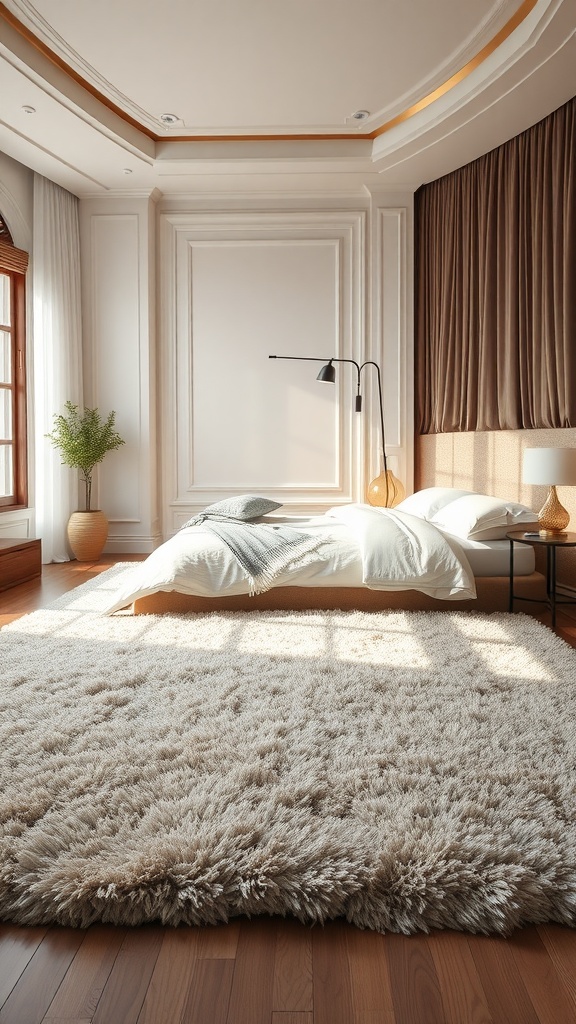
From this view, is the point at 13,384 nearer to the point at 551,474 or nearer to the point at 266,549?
the point at 266,549

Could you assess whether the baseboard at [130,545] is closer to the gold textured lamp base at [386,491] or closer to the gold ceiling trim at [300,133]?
the gold textured lamp base at [386,491]

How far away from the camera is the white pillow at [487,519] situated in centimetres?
378

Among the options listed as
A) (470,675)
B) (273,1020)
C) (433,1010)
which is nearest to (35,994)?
(273,1020)

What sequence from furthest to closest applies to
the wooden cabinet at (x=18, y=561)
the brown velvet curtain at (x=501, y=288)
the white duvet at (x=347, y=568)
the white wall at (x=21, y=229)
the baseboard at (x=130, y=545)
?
the baseboard at (x=130, y=545)
the white wall at (x=21, y=229)
the wooden cabinet at (x=18, y=561)
the brown velvet curtain at (x=501, y=288)
the white duvet at (x=347, y=568)

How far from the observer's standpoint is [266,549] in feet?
11.8

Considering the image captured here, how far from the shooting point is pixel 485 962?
119 cm

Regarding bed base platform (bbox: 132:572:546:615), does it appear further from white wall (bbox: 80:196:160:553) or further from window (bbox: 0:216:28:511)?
white wall (bbox: 80:196:160:553)

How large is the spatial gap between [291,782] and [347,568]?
1.91 m

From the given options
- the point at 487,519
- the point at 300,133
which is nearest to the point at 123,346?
the point at 300,133

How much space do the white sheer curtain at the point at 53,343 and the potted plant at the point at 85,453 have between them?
0.10 m

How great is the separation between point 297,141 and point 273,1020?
5.39 meters

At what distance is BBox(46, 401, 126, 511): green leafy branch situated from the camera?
5.46 metres

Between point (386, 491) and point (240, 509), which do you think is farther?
point (386, 491)

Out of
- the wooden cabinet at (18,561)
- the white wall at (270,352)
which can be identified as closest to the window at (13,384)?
the wooden cabinet at (18,561)
